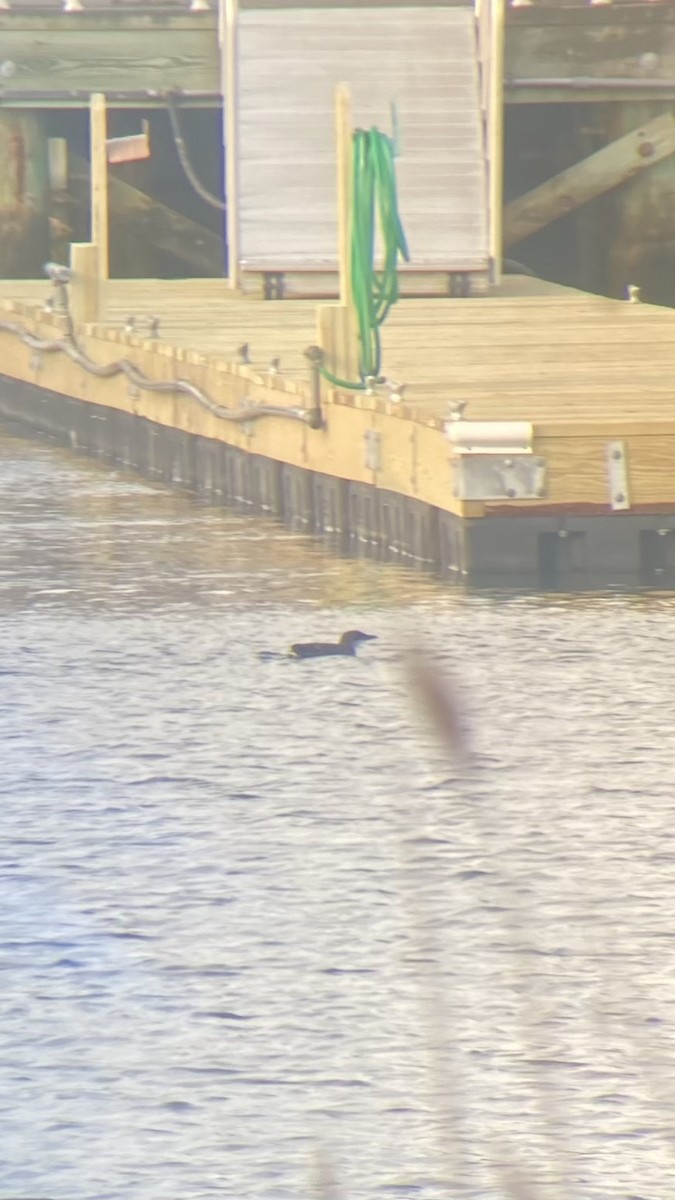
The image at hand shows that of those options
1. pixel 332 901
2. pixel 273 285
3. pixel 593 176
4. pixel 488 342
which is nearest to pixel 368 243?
pixel 488 342

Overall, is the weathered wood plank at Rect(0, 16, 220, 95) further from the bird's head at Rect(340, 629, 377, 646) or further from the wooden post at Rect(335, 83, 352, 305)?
the bird's head at Rect(340, 629, 377, 646)

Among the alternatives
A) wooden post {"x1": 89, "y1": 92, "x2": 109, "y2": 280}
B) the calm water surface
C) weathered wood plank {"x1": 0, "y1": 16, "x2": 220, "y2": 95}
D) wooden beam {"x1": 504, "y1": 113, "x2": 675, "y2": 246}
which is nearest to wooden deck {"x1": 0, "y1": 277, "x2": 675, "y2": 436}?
wooden post {"x1": 89, "y1": 92, "x2": 109, "y2": 280}

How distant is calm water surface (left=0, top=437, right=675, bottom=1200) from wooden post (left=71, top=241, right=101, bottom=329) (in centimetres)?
626

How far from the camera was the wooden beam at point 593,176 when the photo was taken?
2497 cm

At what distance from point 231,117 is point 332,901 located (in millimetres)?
15298

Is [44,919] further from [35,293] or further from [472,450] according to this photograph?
[35,293]

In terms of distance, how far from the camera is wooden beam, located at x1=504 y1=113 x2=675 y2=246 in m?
25.0

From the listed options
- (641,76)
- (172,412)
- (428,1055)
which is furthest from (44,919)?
(641,76)

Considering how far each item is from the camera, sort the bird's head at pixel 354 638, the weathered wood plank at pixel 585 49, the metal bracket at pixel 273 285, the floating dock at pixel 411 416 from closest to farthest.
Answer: the bird's head at pixel 354 638 → the floating dock at pixel 411 416 → the metal bracket at pixel 273 285 → the weathered wood plank at pixel 585 49

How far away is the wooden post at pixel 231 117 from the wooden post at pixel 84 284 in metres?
2.20

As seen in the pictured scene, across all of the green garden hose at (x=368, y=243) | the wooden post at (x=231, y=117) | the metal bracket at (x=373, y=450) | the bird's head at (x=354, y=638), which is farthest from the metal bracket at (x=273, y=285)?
the bird's head at (x=354, y=638)

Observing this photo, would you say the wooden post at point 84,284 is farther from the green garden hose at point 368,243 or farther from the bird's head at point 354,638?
the bird's head at point 354,638

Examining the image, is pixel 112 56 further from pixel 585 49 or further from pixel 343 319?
pixel 343 319

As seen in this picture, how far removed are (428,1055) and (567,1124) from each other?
1.67 feet
